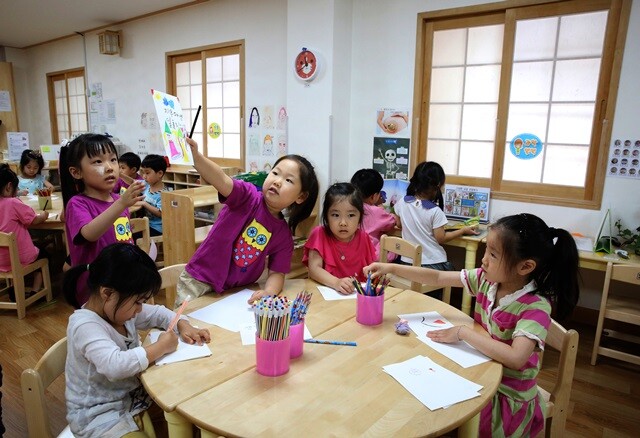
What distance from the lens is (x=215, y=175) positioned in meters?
1.49

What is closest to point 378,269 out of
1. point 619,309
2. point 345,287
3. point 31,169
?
point 345,287

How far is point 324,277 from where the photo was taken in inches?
73.5

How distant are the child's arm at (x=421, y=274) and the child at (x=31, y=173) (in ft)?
13.7

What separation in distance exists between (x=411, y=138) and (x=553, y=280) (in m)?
2.56

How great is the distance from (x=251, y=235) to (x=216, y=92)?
3.72m

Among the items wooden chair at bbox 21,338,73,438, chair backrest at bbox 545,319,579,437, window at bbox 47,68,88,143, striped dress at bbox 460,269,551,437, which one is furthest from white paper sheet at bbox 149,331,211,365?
window at bbox 47,68,88,143

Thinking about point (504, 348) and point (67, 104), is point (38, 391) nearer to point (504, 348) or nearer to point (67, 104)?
point (504, 348)

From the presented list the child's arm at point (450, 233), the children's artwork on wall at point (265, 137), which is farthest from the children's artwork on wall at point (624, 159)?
the children's artwork on wall at point (265, 137)

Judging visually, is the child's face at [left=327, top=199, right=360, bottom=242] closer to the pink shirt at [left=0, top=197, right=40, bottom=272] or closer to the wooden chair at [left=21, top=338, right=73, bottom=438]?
the wooden chair at [left=21, top=338, right=73, bottom=438]

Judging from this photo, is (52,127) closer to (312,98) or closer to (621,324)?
(312,98)

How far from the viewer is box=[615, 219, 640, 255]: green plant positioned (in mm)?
2768

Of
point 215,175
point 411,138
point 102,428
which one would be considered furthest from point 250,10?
point 102,428

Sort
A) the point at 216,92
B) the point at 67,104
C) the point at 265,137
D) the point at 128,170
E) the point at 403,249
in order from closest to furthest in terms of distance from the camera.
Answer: the point at 403,249 → the point at 128,170 → the point at 265,137 → the point at 216,92 → the point at 67,104

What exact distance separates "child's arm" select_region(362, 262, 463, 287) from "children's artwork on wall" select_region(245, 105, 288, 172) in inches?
105
